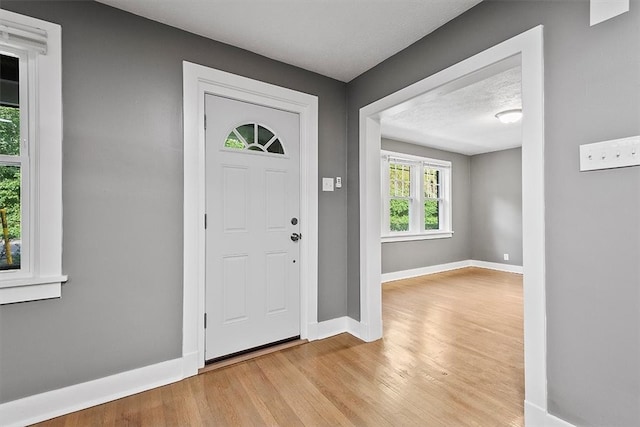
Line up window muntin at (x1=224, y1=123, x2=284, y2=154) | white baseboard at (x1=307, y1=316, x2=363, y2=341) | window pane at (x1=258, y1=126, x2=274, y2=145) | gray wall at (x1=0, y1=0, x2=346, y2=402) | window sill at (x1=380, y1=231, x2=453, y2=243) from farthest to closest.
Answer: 1. window sill at (x1=380, y1=231, x2=453, y2=243)
2. white baseboard at (x1=307, y1=316, x2=363, y2=341)
3. window pane at (x1=258, y1=126, x2=274, y2=145)
4. window muntin at (x1=224, y1=123, x2=284, y2=154)
5. gray wall at (x1=0, y1=0, x2=346, y2=402)

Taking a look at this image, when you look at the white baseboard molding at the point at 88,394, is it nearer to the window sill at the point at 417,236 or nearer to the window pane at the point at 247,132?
the window pane at the point at 247,132

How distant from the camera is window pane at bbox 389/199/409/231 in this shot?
17.9 ft

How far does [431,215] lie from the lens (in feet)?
19.8

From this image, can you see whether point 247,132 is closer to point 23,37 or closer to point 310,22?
point 310,22

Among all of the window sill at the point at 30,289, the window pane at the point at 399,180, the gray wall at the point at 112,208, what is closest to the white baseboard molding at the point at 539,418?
the gray wall at the point at 112,208

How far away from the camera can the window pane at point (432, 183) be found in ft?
19.4

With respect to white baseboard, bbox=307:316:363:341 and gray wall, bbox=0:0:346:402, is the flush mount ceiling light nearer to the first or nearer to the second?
white baseboard, bbox=307:316:363:341

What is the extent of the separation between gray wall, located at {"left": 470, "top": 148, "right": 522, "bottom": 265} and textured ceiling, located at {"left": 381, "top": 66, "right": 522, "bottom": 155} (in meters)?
0.35

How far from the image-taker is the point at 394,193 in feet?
18.0

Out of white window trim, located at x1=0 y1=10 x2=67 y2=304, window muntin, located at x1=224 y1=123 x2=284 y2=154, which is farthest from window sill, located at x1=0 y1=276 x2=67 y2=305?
window muntin, located at x1=224 y1=123 x2=284 y2=154

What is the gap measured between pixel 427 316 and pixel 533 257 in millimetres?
2029

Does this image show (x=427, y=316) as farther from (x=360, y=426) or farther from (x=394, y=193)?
(x=394, y=193)

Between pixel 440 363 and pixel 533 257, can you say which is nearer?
pixel 533 257

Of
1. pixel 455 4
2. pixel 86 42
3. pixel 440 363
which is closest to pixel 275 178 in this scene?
pixel 86 42
